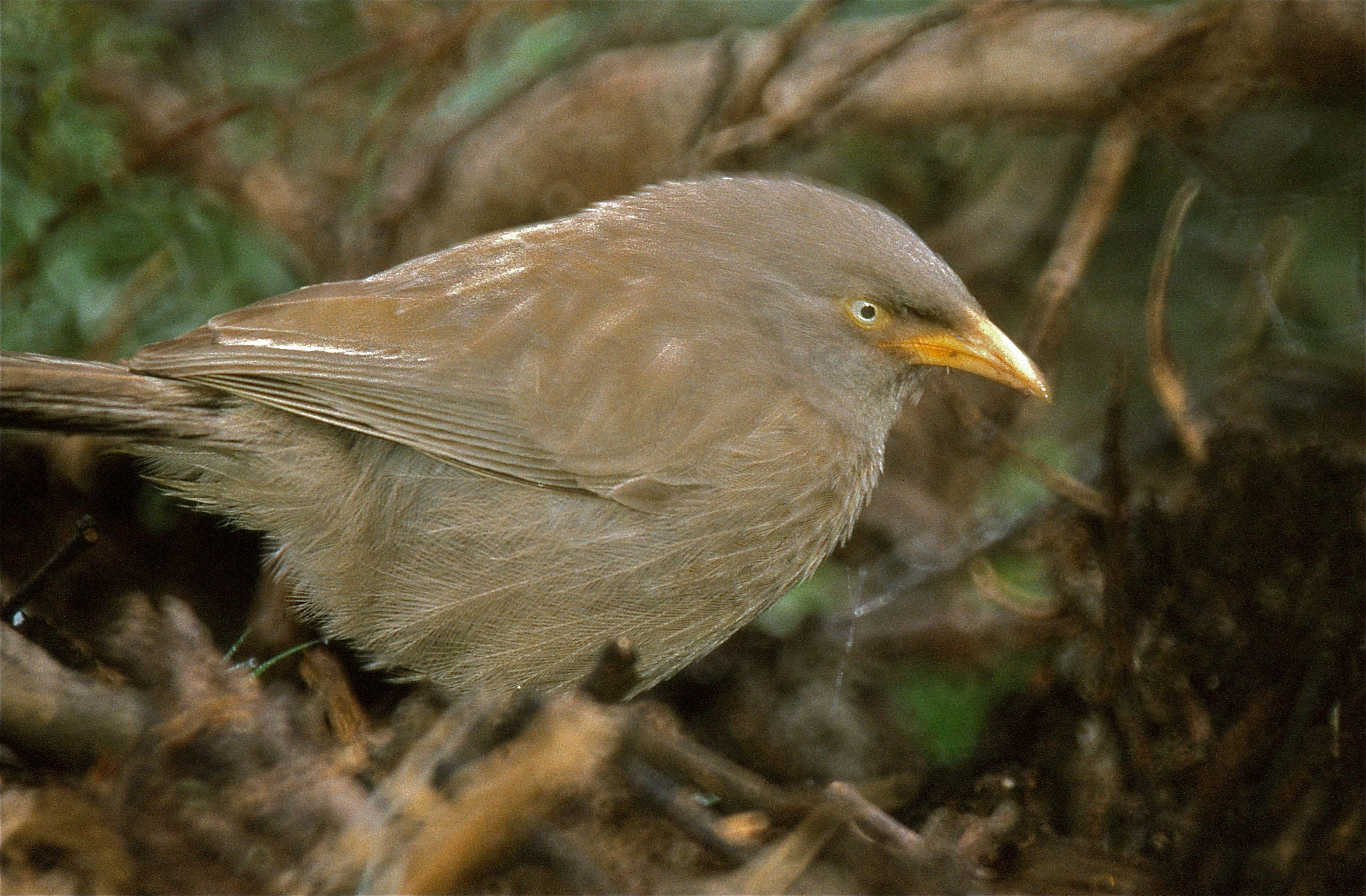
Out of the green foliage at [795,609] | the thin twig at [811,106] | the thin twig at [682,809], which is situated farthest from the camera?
the thin twig at [811,106]

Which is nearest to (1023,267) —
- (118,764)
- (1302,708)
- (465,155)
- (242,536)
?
(465,155)

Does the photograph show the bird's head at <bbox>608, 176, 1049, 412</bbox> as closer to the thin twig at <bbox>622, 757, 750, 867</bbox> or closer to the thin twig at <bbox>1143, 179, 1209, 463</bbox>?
the thin twig at <bbox>1143, 179, 1209, 463</bbox>

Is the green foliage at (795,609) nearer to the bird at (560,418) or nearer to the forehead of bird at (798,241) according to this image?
the bird at (560,418)

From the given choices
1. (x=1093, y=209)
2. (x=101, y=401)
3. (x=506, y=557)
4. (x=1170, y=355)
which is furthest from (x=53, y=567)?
(x=1093, y=209)

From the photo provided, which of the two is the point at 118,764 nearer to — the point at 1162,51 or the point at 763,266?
the point at 763,266

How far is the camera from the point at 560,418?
3.09 metres

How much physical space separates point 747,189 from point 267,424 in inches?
53.2

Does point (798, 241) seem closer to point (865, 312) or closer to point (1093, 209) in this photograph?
point (865, 312)

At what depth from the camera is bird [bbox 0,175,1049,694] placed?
307 cm

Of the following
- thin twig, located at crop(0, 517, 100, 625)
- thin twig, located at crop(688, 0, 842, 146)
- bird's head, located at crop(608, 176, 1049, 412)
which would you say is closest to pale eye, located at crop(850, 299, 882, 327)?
bird's head, located at crop(608, 176, 1049, 412)

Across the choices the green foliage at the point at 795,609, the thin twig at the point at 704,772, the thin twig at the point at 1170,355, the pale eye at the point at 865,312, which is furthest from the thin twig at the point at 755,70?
the thin twig at the point at 704,772

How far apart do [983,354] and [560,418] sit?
1.04 m

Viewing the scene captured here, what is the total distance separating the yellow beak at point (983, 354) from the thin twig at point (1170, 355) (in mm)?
584

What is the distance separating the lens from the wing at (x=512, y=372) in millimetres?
3068
